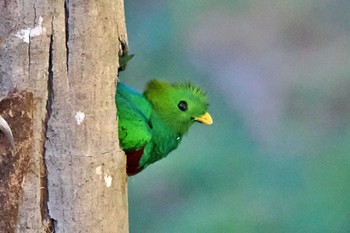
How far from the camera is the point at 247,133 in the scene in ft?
4.92

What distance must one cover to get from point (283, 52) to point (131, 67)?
0.31m

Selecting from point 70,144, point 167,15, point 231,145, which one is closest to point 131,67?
point 167,15

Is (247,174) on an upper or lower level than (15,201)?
upper

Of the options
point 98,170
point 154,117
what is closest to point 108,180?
point 98,170

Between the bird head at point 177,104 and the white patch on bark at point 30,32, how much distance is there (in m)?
0.20

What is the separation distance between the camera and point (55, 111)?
86 centimetres

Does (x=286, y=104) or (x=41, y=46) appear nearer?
(x=41, y=46)

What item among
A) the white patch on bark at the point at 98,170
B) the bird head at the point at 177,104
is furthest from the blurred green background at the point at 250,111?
the white patch on bark at the point at 98,170

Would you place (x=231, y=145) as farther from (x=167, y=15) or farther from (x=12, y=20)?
(x=12, y=20)

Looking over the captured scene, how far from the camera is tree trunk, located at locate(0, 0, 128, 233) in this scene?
85 centimetres

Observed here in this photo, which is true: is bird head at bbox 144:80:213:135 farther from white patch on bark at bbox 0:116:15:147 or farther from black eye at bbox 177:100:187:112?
white patch on bark at bbox 0:116:15:147

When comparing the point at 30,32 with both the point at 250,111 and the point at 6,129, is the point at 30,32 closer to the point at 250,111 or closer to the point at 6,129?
the point at 6,129

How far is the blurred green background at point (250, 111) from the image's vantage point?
149cm

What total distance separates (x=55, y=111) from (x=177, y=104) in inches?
7.4
